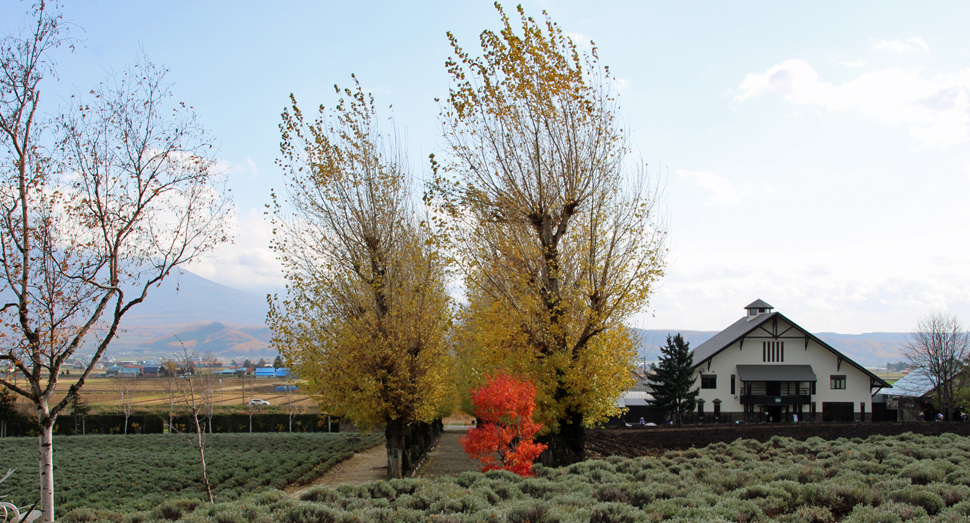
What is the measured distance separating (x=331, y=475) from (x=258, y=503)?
14082 millimetres

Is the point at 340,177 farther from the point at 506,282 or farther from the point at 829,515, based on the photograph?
the point at 829,515

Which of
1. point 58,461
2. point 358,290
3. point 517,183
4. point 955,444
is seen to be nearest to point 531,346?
point 517,183

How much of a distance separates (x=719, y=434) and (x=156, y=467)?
23.1 m

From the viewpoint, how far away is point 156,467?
21.4m

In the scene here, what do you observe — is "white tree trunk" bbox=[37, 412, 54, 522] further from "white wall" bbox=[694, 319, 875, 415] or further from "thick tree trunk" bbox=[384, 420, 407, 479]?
"white wall" bbox=[694, 319, 875, 415]

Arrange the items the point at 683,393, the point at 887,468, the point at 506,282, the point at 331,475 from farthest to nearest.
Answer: the point at 683,393 < the point at 331,475 < the point at 506,282 < the point at 887,468

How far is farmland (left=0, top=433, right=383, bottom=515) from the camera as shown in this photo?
52.4 ft

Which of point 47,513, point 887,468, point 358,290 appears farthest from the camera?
point 358,290

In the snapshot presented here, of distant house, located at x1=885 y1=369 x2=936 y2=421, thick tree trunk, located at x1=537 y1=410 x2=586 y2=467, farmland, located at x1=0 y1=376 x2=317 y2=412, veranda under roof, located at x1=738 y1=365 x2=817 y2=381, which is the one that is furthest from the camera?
farmland, located at x1=0 y1=376 x2=317 y2=412

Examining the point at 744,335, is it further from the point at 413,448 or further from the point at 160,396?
the point at 160,396

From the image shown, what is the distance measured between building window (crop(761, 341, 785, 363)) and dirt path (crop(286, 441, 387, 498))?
3431 cm

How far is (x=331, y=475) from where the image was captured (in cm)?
2219

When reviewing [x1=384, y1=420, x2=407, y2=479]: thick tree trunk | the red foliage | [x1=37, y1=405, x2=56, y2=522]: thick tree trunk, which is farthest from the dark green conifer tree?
[x1=37, y1=405, x2=56, y2=522]: thick tree trunk

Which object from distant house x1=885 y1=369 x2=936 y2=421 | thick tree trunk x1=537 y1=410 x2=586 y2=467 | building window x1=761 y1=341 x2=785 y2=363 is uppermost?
building window x1=761 y1=341 x2=785 y2=363
